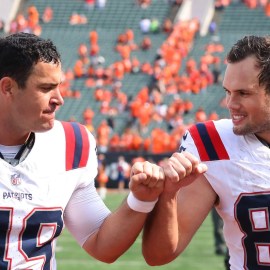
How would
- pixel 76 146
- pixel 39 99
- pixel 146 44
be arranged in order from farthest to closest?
pixel 146 44 → pixel 76 146 → pixel 39 99

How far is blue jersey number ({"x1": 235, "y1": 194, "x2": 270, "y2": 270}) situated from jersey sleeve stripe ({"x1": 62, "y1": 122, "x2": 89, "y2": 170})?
66 cm

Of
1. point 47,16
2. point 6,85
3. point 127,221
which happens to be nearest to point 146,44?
point 47,16

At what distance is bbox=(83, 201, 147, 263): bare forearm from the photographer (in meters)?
3.18

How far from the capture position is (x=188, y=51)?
24547mm

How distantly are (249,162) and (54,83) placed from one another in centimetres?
87

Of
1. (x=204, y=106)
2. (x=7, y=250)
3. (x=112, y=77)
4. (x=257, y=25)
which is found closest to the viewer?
(x=7, y=250)

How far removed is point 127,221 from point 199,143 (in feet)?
1.67

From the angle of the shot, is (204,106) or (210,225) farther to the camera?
(204,106)

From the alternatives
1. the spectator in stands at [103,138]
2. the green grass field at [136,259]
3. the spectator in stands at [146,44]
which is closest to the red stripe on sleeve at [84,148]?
the green grass field at [136,259]

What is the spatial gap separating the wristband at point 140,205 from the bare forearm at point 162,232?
34 mm

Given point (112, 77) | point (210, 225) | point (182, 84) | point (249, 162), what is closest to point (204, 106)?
point (182, 84)

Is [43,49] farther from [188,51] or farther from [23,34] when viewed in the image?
[188,51]

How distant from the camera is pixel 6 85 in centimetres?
325

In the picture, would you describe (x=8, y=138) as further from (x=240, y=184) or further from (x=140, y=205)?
(x=240, y=184)
